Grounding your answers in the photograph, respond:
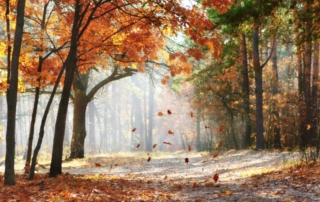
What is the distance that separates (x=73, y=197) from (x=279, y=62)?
97.0ft

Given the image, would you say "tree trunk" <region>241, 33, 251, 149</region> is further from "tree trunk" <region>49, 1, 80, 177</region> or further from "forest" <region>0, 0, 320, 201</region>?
"tree trunk" <region>49, 1, 80, 177</region>

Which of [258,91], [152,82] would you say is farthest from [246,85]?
[152,82]

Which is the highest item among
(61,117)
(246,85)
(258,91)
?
(246,85)

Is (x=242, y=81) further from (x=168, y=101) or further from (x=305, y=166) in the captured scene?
(x=168, y=101)

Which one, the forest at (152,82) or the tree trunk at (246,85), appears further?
the tree trunk at (246,85)

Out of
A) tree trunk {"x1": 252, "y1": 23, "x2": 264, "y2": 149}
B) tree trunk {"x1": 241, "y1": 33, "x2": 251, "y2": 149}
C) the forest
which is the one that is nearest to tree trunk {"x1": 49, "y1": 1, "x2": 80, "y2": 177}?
the forest

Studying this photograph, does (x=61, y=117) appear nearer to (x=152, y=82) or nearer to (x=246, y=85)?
(x=152, y=82)

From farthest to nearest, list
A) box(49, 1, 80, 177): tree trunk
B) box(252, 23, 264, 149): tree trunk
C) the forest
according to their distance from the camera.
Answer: box(252, 23, 264, 149): tree trunk, box(49, 1, 80, 177): tree trunk, the forest

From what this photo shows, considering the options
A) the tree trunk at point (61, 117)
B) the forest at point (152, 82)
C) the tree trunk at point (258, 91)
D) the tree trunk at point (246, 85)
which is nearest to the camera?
the forest at point (152, 82)

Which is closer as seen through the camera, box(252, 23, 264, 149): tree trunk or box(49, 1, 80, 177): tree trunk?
box(49, 1, 80, 177): tree trunk

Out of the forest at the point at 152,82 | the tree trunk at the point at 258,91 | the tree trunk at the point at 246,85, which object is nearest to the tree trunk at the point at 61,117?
the forest at the point at 152,82

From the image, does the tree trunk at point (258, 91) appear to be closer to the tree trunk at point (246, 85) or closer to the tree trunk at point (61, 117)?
the tree trunk at point (246, 85)

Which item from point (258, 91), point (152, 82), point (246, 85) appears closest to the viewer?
point (152, 82)

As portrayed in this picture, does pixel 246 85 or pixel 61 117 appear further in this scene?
pixel 246 85
